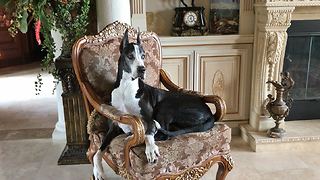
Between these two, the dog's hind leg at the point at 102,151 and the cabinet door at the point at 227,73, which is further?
the cabinet door at the point at 227,73

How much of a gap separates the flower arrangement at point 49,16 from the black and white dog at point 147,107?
0.77 metres

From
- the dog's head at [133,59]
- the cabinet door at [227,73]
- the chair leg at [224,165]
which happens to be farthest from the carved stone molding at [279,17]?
the dog's head at [133,59]

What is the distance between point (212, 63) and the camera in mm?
2906

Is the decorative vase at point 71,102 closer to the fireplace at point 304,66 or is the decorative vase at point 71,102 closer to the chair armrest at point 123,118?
the chair armrest at point 123,118

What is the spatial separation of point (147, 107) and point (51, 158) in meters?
1.26

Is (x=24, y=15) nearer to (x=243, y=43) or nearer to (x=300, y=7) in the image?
(x=243, y=43)

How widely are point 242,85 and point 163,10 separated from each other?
1.03m

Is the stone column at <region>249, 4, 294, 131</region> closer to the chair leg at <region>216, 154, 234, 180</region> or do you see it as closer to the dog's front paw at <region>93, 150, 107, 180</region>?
the chair leg at <region>216, 154, 234, 180</region>

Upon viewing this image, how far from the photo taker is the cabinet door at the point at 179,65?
284cm

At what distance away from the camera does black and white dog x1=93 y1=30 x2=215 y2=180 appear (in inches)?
67.8

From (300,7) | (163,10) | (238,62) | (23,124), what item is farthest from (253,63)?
(23,124)

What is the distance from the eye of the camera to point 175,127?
1943 millimetres

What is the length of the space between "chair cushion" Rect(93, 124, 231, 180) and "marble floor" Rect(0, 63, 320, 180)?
538mm

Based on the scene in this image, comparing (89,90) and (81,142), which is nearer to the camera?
(89,90)
